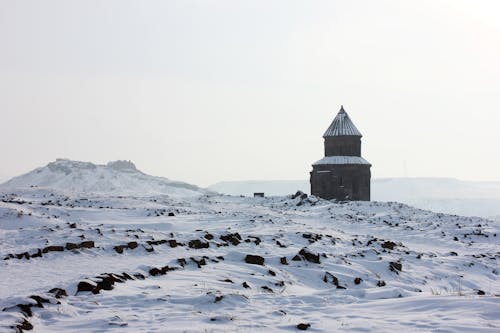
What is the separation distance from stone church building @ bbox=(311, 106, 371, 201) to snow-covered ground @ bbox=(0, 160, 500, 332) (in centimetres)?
2241

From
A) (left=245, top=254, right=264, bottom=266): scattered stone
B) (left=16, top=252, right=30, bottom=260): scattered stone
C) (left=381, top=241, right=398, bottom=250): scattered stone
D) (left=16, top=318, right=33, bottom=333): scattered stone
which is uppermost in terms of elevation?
(left=16, top=252, right=30, bottom=260): scattered stone

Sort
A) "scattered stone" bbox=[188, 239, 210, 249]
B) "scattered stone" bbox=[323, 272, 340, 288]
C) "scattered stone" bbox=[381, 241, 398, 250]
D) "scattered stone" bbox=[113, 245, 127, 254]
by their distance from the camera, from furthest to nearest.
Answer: "scattered stone" bbox=[381, 241, 398, 250]
"scattered stone" bbox=[188, 239, 210, 249]
"scattered stone" bbox=[113, 245, 127, 254]
"scattered stone" bbox=[323, 272, 340, 288]

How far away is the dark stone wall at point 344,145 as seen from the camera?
45.6 meters

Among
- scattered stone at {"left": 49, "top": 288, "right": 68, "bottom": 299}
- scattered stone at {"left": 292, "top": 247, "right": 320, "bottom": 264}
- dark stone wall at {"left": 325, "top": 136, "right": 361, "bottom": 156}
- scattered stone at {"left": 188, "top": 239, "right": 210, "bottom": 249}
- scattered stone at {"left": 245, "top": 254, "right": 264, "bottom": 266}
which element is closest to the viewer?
scattered stone at {"left": 49, "top": 288, "right": 68, "bottom": 299}

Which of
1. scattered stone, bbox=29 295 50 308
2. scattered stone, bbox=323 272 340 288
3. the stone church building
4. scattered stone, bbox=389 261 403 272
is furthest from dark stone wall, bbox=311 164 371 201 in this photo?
scattered stone, bbox=29 295 50 308

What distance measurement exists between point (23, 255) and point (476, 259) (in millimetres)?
13364

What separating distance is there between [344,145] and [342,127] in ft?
6.07

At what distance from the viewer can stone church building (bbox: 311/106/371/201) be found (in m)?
44.5

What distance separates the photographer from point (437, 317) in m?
6.76

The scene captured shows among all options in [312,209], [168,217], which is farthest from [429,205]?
[168,217]

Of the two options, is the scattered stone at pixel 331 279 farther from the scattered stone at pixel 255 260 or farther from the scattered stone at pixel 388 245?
the scattered stone at pixel 388 245

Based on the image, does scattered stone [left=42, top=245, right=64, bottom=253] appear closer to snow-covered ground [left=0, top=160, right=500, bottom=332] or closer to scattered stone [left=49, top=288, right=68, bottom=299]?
snow-covered ground [left=0, top=160, right=500, bottom=332]

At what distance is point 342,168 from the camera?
44438 millimetres

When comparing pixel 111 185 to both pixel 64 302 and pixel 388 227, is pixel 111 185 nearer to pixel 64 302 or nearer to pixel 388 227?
pixel 388 227
